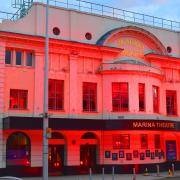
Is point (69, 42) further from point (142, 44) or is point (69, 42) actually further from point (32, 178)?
point (32, 178)

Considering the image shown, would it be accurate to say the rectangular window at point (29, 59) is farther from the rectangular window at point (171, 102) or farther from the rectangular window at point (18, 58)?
the rectangular window at point (171, 102)

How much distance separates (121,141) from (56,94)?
6747mm

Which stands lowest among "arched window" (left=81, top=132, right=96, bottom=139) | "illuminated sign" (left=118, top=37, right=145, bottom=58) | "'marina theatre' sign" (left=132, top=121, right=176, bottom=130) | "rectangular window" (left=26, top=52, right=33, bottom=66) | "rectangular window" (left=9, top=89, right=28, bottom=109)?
"arched window" (left=81, top=132, right=96, bottom=139)

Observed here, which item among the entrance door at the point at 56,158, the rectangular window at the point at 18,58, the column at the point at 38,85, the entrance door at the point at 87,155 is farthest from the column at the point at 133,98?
the rectangular window at the point at 18,58

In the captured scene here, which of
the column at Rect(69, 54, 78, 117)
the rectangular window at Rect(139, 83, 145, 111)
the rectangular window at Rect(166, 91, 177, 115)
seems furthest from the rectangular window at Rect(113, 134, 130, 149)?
the rectangular window at Rect(166, 91, 177, 115)

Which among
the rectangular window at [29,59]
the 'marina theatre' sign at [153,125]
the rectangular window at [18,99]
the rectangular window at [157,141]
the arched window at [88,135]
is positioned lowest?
the rectangular window at [157,141]

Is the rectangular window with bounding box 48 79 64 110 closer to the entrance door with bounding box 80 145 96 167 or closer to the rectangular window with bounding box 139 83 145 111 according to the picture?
the entrance door with bounding box 80 145 96 167

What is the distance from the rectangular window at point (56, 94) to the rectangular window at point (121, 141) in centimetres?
531

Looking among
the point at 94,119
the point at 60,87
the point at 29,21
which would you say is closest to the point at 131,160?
the point at 94,119

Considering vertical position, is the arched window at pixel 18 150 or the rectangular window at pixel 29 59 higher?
the rectangular window at pixel 29 59

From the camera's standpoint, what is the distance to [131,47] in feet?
114

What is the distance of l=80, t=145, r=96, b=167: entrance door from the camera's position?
31328 millimetres

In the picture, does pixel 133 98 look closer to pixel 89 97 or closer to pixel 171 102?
pixel 89 97

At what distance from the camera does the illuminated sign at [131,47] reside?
34156 millimetres
